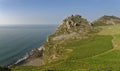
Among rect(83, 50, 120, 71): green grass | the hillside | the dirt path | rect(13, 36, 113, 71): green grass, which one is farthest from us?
the dirt path

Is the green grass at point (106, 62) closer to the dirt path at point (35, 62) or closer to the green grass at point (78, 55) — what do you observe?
the green grass at point (78, 55)

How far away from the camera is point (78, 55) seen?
15062cm

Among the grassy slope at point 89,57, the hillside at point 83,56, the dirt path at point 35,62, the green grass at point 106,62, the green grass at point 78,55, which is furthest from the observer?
the dirt path at point 35,62

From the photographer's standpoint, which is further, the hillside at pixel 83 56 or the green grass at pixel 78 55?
the green grass at pixel 78 55

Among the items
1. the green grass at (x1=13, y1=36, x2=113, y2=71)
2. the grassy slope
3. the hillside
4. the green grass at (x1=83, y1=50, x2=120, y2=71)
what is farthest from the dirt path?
the green grass at (x1=83, y1=50, x2=120, y2=71)

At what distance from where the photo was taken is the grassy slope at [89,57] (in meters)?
118

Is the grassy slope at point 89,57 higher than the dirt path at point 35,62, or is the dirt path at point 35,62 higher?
the grassy slope at point 89,57

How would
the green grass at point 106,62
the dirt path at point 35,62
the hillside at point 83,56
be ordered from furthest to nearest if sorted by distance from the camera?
the dirt path at point 35,62 → the hillside at point 83,56 → the green grass at point 106,62

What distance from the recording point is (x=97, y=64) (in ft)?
402

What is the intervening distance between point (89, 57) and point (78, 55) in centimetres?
1003

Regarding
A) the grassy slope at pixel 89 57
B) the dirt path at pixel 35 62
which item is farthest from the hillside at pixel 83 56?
the dirt path at pixel 35 62

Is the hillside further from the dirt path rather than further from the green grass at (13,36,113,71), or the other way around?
the dirt path

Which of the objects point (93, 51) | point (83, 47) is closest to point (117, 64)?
point (93, 51)

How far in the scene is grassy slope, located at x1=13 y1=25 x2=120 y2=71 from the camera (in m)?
118
